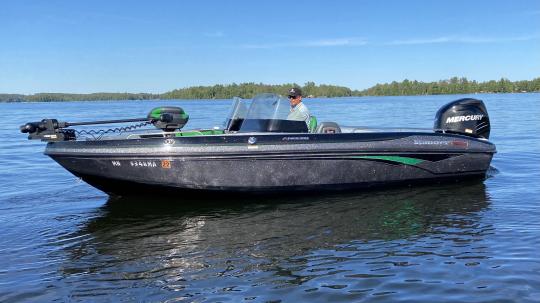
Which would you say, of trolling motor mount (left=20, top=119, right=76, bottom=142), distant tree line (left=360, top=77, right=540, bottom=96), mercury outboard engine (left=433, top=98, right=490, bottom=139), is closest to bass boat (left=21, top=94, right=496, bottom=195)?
trolling motor mount (left=20, top=119, right=76, bottom=142)

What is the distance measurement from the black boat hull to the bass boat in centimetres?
1

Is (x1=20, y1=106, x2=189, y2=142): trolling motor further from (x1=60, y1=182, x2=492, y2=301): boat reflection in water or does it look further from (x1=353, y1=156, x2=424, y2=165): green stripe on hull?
(x1=353, y1=156, x2=424, y2=165): green stripe on hull

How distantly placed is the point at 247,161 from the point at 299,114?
1405 millimetres

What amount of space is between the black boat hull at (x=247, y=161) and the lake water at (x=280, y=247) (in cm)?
36

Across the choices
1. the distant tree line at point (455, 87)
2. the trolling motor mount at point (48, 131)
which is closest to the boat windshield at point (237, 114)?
the trolling motor mount at point (48, 131)

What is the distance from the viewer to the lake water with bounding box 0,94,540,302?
15.5 ft

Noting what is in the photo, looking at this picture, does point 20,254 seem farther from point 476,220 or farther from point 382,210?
point 476,220

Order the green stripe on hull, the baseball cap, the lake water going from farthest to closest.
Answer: the baseball cap < the green stripe on hull < the lake water

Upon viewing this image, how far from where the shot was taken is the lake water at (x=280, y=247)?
4.72 m

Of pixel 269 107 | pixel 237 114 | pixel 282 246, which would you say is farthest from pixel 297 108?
pixel 282 246

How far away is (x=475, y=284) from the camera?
471 cm

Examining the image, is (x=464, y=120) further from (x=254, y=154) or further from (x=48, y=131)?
(x=48, y=131)

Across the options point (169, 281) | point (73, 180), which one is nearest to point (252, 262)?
point (169, 281)

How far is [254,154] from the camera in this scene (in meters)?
7.67
